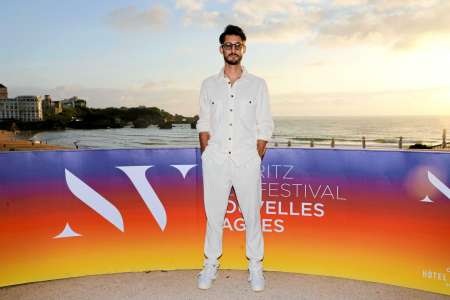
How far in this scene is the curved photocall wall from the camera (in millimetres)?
3459

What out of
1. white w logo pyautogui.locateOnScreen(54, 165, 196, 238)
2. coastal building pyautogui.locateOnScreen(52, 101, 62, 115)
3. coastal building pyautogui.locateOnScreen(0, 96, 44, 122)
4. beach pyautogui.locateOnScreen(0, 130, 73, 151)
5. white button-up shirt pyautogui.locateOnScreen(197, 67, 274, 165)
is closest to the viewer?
white button-up shirt pyautogui.locateOnScreen(197, 67, 274, 165)

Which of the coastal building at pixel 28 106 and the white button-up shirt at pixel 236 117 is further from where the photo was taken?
the coastal building at pixel 28 106

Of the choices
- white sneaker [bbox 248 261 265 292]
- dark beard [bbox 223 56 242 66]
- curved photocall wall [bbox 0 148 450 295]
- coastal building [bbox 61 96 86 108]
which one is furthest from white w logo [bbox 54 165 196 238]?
coastal building [bbox 61 96 86 108]

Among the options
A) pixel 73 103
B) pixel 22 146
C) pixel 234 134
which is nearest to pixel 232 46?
pixel 234 134

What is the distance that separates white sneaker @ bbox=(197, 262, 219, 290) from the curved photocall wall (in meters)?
0.44

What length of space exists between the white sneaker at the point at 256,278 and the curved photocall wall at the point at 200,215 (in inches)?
17.6

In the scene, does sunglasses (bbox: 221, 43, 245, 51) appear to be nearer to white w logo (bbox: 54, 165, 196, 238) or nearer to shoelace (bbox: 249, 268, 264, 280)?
white w logo (bbox: 54, 165, 196, 238)

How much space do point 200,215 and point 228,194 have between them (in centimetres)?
63

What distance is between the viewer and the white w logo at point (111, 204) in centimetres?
372

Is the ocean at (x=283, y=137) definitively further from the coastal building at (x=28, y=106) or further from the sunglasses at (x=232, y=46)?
the coastal building at (x=28, y=106)

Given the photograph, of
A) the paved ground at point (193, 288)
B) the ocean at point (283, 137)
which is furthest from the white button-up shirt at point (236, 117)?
the ocean at point (283, 137)

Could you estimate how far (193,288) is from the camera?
138 inches

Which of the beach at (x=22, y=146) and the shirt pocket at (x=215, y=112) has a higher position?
the shirt pocket at (x=215, y=112)

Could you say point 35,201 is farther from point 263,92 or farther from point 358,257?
point 358,257
